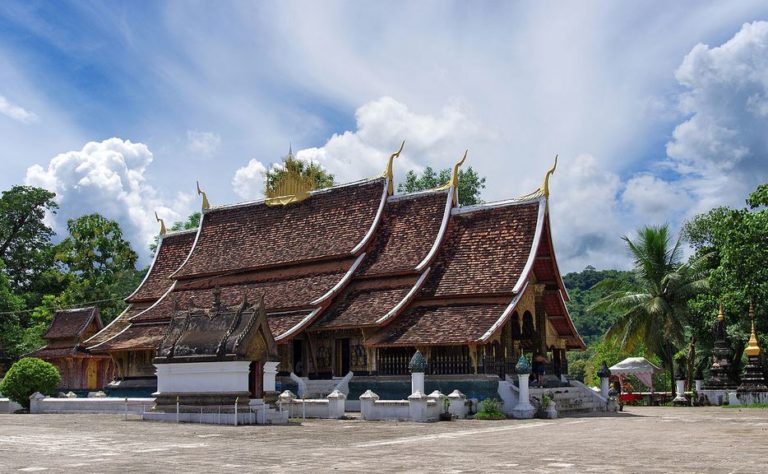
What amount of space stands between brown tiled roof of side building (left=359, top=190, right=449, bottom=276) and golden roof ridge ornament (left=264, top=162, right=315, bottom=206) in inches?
142

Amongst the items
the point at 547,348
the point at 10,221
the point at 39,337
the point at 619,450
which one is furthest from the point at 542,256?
the point at 10,221

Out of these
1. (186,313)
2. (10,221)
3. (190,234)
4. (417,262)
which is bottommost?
(186,313)

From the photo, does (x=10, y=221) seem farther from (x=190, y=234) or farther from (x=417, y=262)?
(x=417, y=262)

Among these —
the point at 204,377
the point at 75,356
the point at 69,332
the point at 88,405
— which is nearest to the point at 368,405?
the point at 204,377

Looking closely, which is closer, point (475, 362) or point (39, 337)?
point (475, 362)

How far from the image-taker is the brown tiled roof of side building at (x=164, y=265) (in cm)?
3033

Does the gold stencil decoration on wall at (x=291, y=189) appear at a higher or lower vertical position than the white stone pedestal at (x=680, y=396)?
higher

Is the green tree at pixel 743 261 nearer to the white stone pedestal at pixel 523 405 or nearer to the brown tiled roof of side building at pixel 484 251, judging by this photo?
the brown tiled roof of side building at pixel 484 251

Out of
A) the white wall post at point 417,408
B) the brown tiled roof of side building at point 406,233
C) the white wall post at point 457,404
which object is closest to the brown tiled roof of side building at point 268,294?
the brown tiled roof of side building at point 406,233

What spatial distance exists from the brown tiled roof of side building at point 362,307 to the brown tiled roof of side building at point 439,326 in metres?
0.46

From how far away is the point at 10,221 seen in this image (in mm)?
50562

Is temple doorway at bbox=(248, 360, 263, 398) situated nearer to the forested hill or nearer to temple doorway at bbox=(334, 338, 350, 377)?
temple doorway at bbox=(334, 338, 350, 377)

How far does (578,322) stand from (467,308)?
217ft

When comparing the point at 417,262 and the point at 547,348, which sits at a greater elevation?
the point at 417,262
